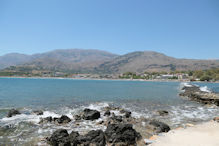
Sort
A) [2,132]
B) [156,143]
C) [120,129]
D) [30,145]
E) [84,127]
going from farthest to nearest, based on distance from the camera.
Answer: [84,127]
[2,132]
[120,129]
[30,145]
[156,143]

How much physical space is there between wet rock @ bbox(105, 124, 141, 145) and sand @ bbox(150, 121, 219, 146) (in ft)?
6.99

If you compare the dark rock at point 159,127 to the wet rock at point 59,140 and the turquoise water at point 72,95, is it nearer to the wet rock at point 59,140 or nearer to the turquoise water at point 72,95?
the wet rock at point 59,140

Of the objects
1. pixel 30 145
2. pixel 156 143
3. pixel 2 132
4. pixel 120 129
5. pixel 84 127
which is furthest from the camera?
pixel 84 127

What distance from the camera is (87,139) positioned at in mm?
12477

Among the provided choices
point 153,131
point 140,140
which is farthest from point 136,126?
point 140,140

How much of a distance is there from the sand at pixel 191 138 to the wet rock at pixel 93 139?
13.6 ft

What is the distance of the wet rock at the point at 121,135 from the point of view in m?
12.4

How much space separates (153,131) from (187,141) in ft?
15.6

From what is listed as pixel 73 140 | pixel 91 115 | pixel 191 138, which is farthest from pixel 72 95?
pixel 191 138

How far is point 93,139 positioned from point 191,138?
782 cm

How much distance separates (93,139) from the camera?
12336 millimetres

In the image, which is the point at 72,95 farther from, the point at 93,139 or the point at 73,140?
the point at 93,139

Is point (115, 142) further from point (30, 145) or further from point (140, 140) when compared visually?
point (30, 145)

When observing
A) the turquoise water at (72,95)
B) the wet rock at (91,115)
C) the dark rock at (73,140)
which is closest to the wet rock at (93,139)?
the dark rock at (73,140)
